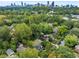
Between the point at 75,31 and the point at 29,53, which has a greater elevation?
the point at 75,31

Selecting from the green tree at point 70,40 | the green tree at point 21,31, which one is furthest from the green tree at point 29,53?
the green tree at point 70,40

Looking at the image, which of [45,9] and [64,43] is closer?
[64,43]

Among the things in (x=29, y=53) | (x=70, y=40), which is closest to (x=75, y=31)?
(x=70, y=40)

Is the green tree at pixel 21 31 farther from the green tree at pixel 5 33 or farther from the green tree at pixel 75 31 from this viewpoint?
the green tree at pixel 75 31

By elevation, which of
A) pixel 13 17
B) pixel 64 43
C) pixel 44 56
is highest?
pixel 13 17

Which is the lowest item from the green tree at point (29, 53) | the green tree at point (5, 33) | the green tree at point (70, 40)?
the green tree at point (29, 53)

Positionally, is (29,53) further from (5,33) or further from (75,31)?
(75,31)

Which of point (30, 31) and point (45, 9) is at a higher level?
point (45, 9)

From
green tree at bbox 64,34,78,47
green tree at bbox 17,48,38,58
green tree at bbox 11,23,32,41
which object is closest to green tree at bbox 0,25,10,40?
green tree at bbox 11,23,32,41

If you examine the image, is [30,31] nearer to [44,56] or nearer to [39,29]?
[39,29]

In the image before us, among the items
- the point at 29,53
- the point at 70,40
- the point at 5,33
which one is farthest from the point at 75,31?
the point at 5,33

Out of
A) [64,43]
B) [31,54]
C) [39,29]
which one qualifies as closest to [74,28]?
[64,43]
